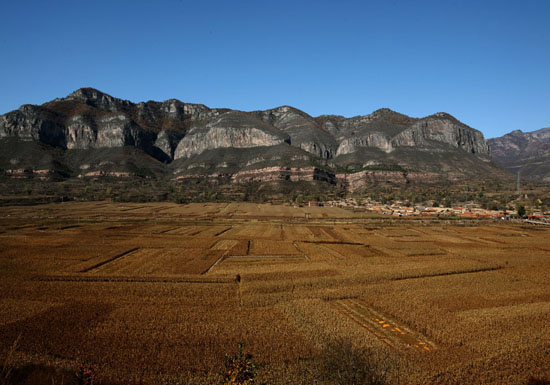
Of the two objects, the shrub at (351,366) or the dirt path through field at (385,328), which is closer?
the shrub at (351,366)

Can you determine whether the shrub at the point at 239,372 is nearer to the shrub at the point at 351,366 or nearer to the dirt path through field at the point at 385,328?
the shrub at the point at 351,366

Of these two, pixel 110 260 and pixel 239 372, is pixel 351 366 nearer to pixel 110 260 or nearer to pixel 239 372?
pixel 239 372

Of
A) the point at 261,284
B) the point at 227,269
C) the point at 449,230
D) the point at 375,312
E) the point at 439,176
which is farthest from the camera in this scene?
the point at 439,176

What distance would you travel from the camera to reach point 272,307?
80.3 ft

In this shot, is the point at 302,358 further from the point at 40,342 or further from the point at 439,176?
the point at 439,176

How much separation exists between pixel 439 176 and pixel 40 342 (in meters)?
217

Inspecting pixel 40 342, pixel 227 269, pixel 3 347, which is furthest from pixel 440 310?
pixel 3 347

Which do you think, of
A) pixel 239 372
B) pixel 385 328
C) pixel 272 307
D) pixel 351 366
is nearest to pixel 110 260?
pixel 272 307

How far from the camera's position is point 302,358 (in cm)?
1714

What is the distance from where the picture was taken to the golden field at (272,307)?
54.8ft

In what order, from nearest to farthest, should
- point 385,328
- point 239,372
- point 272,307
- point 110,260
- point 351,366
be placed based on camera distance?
point 239,372
point 351,366
point 385,328
point 272,307
point 110,260

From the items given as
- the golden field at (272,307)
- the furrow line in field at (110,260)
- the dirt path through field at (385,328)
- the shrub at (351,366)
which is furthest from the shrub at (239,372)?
the furrow line in field at (110,260)

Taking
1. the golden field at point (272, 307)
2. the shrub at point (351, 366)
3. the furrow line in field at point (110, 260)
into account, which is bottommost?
the furrow line in field at point (110, 260)

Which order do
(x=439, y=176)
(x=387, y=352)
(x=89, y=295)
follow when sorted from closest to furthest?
1. (x=387, y=352)
2. (x=89, y=295)
3. (x=439, y=176)
